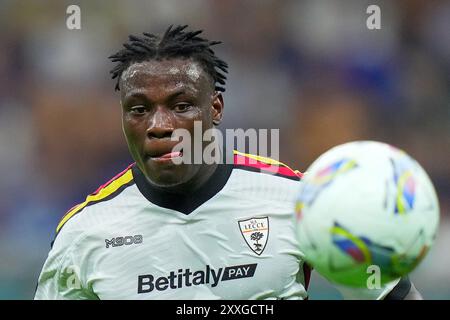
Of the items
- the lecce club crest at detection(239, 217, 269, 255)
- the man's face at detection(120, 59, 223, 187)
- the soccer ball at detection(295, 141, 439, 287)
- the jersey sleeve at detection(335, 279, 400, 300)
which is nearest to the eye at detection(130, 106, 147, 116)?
the man's face at detection(120, 59, 223, 187)

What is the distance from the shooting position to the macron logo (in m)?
4.14

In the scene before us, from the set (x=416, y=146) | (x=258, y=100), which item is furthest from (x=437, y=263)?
(x=258, y=100)

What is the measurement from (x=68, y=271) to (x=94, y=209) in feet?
1.13

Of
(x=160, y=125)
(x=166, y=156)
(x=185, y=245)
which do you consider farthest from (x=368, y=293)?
(x=160, y=125)

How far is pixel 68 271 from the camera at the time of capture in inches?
168

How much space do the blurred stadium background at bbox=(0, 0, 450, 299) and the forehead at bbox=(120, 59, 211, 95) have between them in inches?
177

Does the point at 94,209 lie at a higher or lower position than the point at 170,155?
lower

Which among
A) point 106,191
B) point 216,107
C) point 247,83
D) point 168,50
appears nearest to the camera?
point 168,50

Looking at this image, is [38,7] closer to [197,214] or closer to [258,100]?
[258,100]

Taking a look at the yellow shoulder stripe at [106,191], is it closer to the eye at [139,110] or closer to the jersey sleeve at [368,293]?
the eye at [139,110]

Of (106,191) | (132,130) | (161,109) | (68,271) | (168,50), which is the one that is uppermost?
(168,50)

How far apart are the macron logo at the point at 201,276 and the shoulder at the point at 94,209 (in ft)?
1.57

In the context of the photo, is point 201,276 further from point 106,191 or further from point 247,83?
point 247,83

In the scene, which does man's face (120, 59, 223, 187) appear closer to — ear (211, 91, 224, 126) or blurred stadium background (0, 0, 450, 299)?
ear (211, 91, 224, 126)
